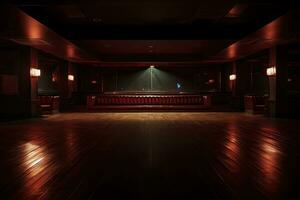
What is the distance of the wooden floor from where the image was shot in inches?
109

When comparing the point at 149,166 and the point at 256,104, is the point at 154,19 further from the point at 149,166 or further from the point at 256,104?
the point at 256,104

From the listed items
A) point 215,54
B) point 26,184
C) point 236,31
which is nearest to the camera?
point 26,184

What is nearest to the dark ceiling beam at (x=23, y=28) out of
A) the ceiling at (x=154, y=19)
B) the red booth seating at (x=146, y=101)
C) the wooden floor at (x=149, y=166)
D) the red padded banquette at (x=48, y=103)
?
the ceiling at (x=154, y=19)

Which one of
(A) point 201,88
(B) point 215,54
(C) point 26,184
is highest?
(B) point 215,54

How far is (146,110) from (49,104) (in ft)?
15.7

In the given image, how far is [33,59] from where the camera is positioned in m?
10.8

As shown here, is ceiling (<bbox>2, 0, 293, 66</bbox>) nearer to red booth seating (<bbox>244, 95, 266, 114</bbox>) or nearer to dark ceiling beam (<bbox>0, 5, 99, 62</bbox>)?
dark ceiling beam (<bbox>0, 5, 99, 62</bbox>)

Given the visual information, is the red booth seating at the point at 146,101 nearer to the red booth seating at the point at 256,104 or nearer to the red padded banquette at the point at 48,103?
the red padded banquette at the point at 48,103

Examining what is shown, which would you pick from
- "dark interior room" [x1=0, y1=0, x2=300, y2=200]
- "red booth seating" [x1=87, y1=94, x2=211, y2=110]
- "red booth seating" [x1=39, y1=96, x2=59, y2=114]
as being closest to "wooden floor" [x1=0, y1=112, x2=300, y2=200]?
"dark interior room" [x1=0, y1=0, x2=300, y2=200]

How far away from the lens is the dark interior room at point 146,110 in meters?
3.05

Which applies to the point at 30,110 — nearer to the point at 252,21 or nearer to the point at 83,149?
the point at 83,149

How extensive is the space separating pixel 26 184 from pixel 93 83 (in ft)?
51.7

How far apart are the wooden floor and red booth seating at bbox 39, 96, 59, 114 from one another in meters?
6.20

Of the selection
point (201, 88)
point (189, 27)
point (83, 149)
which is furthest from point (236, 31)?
point (201, 88)
